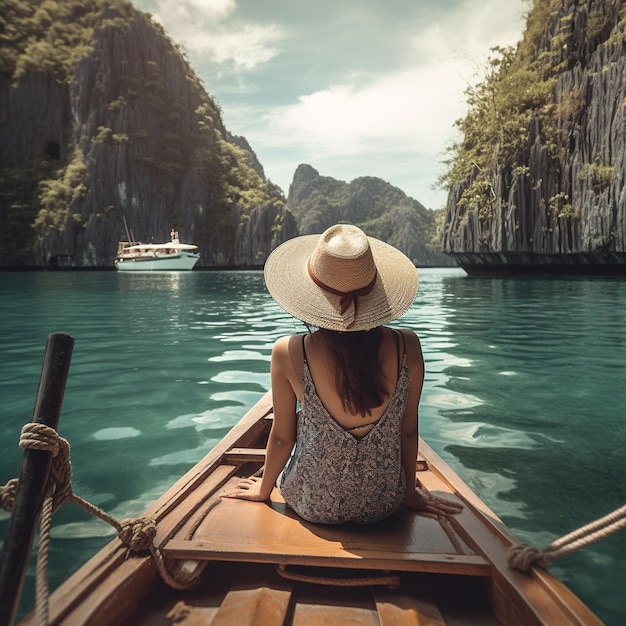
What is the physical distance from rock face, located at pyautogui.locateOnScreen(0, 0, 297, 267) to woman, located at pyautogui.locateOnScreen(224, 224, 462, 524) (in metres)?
70.1

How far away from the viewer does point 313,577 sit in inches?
74.6

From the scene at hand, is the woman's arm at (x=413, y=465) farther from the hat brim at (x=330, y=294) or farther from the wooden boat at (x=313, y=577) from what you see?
the hat brim at (x=330, y=294)

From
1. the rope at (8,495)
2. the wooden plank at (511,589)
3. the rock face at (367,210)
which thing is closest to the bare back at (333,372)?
the wooden plank at (511,589)

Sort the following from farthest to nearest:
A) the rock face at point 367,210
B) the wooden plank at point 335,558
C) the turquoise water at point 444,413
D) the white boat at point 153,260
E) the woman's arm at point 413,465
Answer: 1. the rock face at point 367,210
2. the white boat at point 153,260
3. the turquoise water at point 444,413
4. the woman's arm at point 413,465
5. the wooden plank at point 335,558

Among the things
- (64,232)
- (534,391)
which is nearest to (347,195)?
(64,232)

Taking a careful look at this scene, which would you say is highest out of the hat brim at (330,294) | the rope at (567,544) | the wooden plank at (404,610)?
the hat brim at (330,294)

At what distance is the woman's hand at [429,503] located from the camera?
90.5 inches

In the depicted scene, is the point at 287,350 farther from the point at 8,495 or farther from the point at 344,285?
the point at 8,495

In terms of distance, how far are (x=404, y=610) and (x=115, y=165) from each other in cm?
7801

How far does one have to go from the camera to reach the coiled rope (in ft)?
4.25

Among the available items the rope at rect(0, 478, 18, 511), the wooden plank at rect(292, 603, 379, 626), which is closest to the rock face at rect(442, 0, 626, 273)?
the wooden plank at rect(292, 603, 379, 626)

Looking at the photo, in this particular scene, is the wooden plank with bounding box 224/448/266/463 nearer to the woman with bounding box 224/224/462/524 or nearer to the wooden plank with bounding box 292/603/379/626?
the woman with bounding box 224/224/462/524

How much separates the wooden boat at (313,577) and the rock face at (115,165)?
70151 millimetres

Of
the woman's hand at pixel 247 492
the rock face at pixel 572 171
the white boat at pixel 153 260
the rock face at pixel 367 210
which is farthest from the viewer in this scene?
the rock face at pixel 367 210
